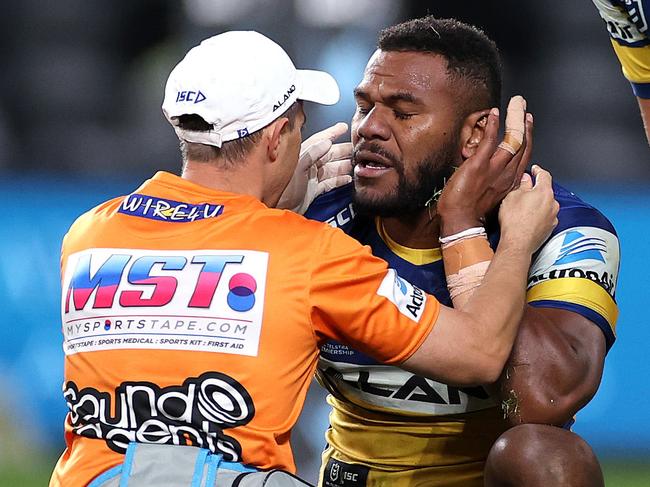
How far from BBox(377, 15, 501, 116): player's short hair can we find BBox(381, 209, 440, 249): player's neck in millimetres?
332

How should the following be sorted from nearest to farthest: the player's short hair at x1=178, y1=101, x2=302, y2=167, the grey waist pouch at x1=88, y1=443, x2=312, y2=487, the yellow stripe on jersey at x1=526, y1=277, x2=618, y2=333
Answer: the grey waist pouch at x1=88, y1=443, x2=312, y2=487
the player's short hair at x1=178, y1=101, x2=302, y2=167
the yellow stripe on jersey at x1=526, y1=277, x2=618, y2=333

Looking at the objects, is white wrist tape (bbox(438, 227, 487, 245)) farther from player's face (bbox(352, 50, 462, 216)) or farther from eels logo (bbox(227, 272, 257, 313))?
eels logo (bbox(227, 272, 257, 313))

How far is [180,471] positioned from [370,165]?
1186 millimetres

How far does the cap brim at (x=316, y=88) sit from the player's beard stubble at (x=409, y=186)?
310mm

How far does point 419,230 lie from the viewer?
12.0 feet

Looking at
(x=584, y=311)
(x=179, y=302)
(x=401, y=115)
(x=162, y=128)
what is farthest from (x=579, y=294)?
(x=162, y=128)

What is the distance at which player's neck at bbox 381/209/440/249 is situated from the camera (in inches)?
143

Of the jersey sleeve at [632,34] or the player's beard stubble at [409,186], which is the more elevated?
the jersey sleeve at [632,34]

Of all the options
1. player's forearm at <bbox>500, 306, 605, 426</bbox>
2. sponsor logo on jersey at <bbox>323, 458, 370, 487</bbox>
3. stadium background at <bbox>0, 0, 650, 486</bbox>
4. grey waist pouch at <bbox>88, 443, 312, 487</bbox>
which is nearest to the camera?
grey waist pouch at <bbox>88, 443, 312, 487</bbox>

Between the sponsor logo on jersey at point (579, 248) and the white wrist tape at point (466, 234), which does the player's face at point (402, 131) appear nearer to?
the white wrist tape at point (466, 234)

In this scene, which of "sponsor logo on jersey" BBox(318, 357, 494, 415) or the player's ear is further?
the player's ear

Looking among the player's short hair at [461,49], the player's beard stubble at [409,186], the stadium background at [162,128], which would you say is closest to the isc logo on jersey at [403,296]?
the player's beard stubble at [409,186]

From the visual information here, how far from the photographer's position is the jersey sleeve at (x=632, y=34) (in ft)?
11.6

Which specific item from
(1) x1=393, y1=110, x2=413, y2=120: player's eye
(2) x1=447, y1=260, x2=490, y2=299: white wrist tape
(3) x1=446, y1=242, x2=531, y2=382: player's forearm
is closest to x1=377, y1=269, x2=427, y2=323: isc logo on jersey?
(3) x1=446, y1=242, x2=531, y2=382: player's forearm
